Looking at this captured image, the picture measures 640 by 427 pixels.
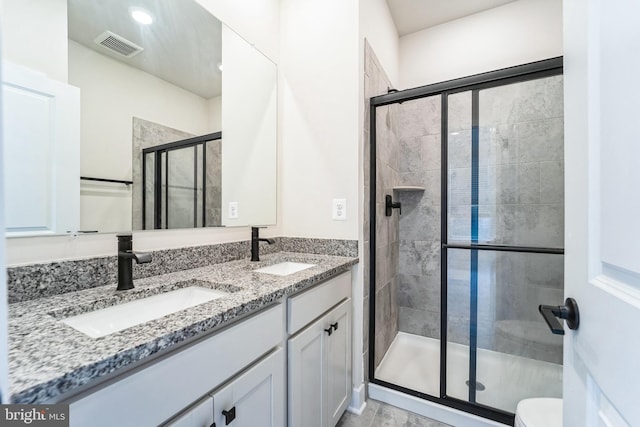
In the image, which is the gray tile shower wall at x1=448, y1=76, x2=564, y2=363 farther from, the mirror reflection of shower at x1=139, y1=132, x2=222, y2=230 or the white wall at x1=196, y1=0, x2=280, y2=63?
the mirror reflection of shower at x1=139, y1=132, x2=222, y2=230

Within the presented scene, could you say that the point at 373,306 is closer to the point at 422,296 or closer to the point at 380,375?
the point at 380,375

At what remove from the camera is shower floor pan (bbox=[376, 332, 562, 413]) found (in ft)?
5.28

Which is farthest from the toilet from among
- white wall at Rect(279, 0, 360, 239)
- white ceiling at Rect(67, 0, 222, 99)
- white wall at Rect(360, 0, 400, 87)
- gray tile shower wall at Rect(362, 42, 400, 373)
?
white ceiling at Rect(67, 0, 222, 99)

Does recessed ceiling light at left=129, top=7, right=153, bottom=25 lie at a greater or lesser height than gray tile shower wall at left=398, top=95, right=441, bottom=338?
greater

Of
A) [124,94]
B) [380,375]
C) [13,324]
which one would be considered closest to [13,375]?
[13,324]

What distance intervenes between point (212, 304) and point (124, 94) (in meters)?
0.92

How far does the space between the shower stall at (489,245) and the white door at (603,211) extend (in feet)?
3.33

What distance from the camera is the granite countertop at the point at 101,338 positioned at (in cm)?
44

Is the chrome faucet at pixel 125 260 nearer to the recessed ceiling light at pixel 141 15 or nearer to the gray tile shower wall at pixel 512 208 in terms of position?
the recessed ceiling light at pixel 141 15

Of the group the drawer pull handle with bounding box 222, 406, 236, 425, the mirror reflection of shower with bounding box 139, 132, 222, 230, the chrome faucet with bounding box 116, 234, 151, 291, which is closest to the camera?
the drawer pull handle with bounding box 222, 406, 236, 425

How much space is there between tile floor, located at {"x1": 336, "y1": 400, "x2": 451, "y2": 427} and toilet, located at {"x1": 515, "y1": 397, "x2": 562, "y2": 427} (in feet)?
1.84

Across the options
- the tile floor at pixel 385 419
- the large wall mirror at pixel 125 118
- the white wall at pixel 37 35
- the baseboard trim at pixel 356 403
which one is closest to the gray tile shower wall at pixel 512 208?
the tile floor at pixel 385 419

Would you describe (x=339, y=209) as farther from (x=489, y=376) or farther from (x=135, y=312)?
(x=489, y=376)

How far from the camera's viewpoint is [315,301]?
47.3 inches
